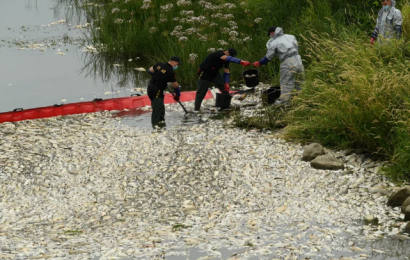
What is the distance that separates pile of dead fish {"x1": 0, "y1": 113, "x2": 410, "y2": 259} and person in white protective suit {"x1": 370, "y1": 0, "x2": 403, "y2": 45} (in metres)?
3.36

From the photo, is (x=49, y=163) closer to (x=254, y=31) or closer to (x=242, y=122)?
(x=242, y=122)

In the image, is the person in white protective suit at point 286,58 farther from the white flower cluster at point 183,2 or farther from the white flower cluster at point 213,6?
the white flower cluster at point 183,2

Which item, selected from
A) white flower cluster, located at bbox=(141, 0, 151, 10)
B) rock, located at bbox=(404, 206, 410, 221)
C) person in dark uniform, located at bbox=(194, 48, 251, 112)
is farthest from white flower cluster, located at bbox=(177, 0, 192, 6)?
rock, located at bbox=(404, 206, 410, 221)

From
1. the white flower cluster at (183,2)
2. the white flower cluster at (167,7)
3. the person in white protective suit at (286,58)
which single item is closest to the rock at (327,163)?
the person in white protective suit at (286,58)

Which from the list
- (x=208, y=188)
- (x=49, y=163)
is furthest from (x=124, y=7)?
(x=208, y=188)

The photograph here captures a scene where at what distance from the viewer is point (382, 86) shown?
9.45 meters

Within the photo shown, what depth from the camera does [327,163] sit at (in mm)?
9547

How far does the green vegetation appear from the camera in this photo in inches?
381

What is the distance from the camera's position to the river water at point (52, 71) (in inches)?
562

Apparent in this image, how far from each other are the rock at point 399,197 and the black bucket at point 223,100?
564 centimetres

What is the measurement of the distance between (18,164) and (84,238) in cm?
294

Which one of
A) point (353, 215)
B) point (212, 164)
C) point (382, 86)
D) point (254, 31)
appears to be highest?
point (254, 31)

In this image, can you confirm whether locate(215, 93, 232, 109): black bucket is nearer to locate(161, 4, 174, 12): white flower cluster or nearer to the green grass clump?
the green grass clump

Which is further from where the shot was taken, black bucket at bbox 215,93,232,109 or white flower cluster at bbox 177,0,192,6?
white flower cluster at bbox 177,0,192,6
